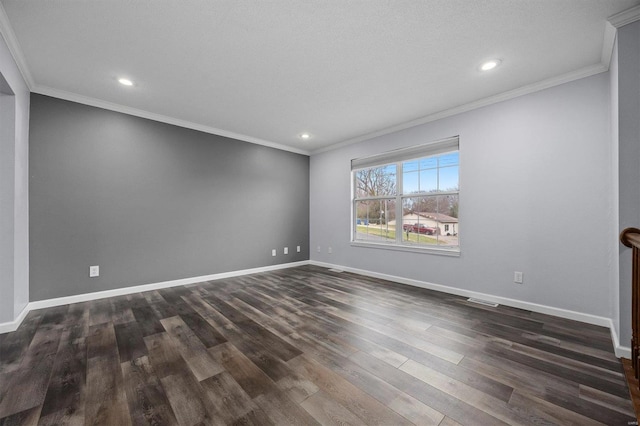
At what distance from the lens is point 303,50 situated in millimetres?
2285

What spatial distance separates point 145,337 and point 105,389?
0.72 meters

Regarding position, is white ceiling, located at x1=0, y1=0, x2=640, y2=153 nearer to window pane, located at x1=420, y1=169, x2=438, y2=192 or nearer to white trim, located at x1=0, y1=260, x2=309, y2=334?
window pane, located at x1=420, y1=169, x2=438, y2=192

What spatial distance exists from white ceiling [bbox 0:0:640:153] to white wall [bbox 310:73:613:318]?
0.94 feet

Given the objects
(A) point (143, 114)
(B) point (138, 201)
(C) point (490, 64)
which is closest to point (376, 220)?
(C) point (490, 64)

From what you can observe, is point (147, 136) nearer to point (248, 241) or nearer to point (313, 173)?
point (248, 241)

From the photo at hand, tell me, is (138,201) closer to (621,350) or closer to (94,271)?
(94,271)

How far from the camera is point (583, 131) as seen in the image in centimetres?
258

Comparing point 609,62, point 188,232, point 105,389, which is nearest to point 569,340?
point 609,62

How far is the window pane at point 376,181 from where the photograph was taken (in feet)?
14.4

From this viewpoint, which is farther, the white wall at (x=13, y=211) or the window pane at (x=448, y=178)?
the window pane at (x=448, y=178)

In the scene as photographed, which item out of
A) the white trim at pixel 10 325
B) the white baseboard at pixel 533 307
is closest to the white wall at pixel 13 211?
the white trim at pixel 10 325

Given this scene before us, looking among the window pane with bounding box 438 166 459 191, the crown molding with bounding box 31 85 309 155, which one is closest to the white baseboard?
the window pane with bounding box 438 166 459 191

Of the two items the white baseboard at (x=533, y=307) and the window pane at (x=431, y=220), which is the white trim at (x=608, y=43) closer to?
the window pane at (x=431, y=220)

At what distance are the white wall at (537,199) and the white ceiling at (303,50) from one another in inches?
11.2
